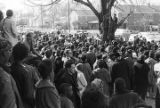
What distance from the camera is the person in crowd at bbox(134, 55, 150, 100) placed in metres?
9.03

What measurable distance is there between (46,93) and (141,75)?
5.08 meters

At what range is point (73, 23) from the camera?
9144 cm

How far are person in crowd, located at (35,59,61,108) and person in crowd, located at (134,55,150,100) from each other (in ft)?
15.6

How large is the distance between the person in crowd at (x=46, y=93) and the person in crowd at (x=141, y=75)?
4750 mm

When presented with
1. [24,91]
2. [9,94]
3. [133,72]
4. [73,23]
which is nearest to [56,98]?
[24,91]

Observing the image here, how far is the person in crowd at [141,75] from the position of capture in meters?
9.03

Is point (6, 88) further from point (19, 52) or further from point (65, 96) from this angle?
point (65, 96)

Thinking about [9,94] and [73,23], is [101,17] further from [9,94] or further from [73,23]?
Answer: [73,23]

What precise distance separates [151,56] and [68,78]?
15.6 feet

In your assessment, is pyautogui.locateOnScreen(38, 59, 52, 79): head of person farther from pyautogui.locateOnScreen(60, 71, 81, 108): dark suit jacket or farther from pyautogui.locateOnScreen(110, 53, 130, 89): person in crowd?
pyautogui.locateOnScreen(110, 53, 130, 89): person in crowd

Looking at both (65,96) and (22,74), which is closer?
(22,74)

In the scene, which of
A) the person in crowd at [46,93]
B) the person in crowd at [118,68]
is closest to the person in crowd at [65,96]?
the person in crowd at [46,93]

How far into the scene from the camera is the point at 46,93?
4574 mm

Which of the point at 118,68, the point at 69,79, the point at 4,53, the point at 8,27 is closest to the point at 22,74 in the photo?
the point at 4,53
